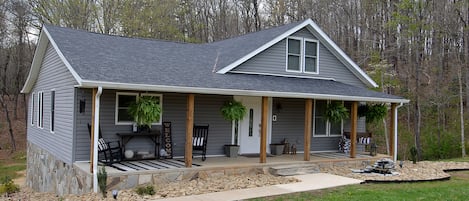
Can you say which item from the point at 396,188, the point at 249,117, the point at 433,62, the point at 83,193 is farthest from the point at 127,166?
the point at 433,62

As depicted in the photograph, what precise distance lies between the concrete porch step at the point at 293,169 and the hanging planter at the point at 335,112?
2.19m

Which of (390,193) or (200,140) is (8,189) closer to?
(200,140)

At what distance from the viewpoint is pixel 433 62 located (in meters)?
23.8

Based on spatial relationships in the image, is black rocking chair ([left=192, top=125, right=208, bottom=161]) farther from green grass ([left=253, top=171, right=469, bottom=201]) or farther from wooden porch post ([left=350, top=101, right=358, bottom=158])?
wooden porch post ([left=350, top=101, right=358, bottom=158])

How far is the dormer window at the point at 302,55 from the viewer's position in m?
13.5

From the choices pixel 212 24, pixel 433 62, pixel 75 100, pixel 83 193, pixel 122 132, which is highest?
pixel 212 24

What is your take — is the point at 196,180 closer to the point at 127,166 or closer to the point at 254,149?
the point at 127,166

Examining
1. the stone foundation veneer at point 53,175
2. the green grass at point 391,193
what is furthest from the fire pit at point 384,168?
the stone foundation veneer at point 53,175

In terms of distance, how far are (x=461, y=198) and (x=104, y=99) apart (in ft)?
26.0

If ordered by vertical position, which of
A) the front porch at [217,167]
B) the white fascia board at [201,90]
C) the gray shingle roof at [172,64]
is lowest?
the front porch at [217,167]

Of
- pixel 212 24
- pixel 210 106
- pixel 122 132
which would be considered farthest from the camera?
pixel 212 24

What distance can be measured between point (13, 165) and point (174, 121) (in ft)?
45.4

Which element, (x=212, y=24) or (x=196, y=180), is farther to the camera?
(x=212, y=24)

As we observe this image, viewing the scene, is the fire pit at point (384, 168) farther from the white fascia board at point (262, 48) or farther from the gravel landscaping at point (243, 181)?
the white fascia board at point (262, 48)
